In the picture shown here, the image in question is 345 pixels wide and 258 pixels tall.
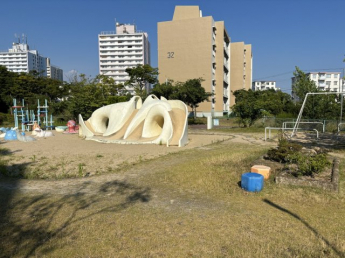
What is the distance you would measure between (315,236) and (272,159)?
19.0 feet

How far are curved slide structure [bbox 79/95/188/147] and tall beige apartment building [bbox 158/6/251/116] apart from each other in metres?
31.3

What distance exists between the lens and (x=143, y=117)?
1739cm

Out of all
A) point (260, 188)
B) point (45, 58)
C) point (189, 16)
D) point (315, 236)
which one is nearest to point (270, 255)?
point (315, 236)

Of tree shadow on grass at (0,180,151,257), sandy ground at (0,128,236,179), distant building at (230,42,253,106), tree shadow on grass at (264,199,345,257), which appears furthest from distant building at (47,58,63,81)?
tree shadow on grass at (264,199,345,257)

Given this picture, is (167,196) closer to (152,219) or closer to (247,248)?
(152,219)

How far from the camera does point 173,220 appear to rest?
4.84m

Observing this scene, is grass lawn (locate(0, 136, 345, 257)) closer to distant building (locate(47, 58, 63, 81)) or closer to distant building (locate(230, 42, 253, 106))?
distant building (locate(230, 42, 253, 106))

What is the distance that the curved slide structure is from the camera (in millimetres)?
15609

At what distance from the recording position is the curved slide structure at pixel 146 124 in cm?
1561

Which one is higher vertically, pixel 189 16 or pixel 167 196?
pixel 189 16

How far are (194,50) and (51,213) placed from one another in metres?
47.5

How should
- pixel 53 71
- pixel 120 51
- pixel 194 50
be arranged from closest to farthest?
1. pixel 194 50
2. pixel 120 51
3. pixel 53 71

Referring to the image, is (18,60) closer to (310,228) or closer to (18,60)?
(18,60)

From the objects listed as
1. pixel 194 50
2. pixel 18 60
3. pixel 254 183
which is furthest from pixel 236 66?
pixel 18 60
